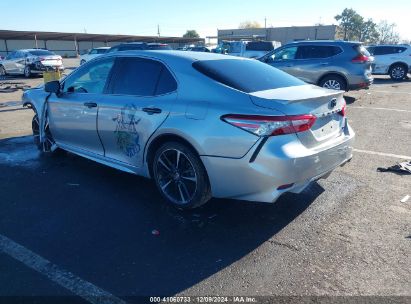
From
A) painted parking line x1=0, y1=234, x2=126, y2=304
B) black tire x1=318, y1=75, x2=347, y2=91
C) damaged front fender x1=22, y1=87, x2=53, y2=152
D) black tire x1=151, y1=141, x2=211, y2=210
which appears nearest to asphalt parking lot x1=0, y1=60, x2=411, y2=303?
painted parking line x1=0, y1=234, x2=126, y2=304

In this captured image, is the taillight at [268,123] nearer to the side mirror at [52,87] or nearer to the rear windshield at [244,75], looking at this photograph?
the rear windshield at [244,75]

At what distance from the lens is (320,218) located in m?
3.96

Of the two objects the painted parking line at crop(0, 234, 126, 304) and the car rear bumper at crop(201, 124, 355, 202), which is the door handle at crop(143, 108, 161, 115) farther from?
the painted parking line at crop(0, 234, 126, 304)

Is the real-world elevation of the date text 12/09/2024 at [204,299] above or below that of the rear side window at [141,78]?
below

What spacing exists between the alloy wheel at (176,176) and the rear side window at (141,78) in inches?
28.8

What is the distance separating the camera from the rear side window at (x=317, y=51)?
11.7 metres

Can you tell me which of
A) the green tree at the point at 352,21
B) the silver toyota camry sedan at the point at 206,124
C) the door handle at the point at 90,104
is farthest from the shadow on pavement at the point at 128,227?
the green tree at the point at 352,21

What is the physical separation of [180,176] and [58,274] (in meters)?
1.56

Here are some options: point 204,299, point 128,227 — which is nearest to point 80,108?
point 128,227

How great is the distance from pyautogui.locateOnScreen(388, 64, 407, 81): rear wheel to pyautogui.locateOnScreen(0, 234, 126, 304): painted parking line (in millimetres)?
20574

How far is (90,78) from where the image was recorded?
510 cm

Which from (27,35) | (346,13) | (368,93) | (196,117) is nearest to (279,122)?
(196,117)

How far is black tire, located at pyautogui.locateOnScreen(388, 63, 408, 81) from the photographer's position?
64.0 ft

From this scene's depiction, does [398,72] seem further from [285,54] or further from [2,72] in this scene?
[2,72]
